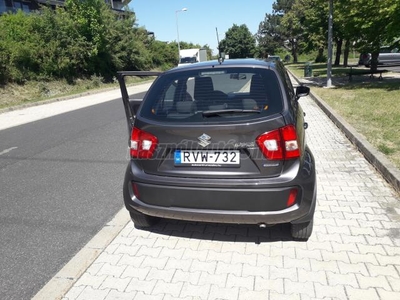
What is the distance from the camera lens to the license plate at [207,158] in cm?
262

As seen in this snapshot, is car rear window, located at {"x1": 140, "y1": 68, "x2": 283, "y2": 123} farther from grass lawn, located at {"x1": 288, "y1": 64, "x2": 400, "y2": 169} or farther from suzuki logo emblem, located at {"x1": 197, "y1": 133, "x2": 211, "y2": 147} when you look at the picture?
grass lawn, located at {"x1": 288, "y1": 64, "x2": 400, "y2": 169}

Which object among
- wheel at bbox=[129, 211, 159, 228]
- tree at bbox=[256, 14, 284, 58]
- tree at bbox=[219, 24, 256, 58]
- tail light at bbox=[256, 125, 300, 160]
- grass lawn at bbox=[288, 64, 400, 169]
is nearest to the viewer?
tail light at bbox=[256, 125, 300, 160]

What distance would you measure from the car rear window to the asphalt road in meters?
1.57

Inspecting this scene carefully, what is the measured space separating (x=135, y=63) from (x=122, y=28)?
3.47 m

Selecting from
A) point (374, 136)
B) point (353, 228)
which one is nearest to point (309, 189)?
point (353, 228)

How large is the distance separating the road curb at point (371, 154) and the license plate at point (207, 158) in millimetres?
2435

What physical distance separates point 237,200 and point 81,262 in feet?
4.96

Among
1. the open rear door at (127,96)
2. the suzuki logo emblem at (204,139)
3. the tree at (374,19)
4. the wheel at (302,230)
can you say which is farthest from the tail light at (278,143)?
the tree at (374,19)

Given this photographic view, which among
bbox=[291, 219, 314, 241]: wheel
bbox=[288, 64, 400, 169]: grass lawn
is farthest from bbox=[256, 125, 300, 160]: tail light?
bbox=[288, 64, 400, 169]: grass lawn

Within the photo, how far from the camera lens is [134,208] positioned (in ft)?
9.87

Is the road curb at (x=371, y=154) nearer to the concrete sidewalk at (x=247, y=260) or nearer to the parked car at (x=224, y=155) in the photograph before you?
the concrete sidewalk at (x=247, y=260)

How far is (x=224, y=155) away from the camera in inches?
103


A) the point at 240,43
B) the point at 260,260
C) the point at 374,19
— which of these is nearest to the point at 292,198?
the point at 260,260

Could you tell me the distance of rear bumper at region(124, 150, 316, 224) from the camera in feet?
8.46
